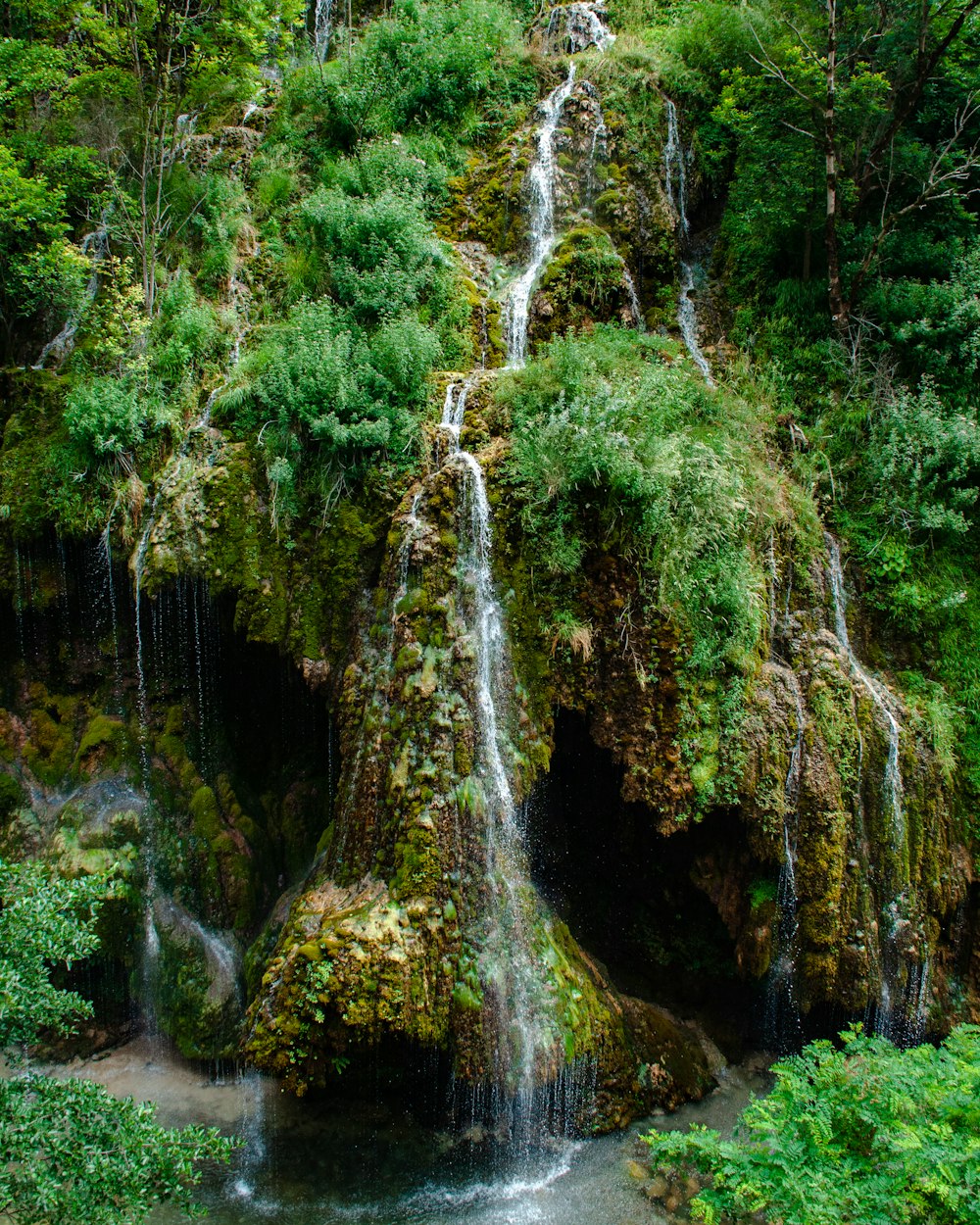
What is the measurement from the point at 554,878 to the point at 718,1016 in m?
2.49

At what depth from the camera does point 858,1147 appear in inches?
193

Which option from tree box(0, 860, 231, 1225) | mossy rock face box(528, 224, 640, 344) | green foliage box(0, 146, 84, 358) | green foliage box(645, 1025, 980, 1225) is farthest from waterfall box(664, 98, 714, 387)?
tree box(0, 860, 231, 1225)

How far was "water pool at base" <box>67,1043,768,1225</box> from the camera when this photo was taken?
5.99 meters

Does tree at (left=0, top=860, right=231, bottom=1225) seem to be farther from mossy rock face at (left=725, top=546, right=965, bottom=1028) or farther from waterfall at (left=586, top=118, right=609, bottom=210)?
waterfall at (left=586, top=118, right=609, bottom=210)

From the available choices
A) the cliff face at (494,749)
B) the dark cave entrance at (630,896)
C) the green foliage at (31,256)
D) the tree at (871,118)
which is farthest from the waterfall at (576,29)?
the dark cave entrance at (630,896)

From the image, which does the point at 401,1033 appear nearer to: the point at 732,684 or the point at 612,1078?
the point at 612,1078

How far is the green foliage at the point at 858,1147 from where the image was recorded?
14.1 feet

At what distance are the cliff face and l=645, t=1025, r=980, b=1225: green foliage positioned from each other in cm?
171

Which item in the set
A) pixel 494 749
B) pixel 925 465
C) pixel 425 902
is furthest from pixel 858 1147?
pixel 925 465

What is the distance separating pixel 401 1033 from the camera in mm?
5957

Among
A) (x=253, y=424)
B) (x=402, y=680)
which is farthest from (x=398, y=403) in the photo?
(x=402, y=680)

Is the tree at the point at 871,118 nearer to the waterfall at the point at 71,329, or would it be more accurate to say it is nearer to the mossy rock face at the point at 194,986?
the waterfall at the point at 71,329

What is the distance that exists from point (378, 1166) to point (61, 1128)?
305 centimetres

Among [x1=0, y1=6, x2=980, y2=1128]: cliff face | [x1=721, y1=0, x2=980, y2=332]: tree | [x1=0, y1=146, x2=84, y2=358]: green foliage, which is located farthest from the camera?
[x1=721, y1=0, x2=980, y2=332]: tree
